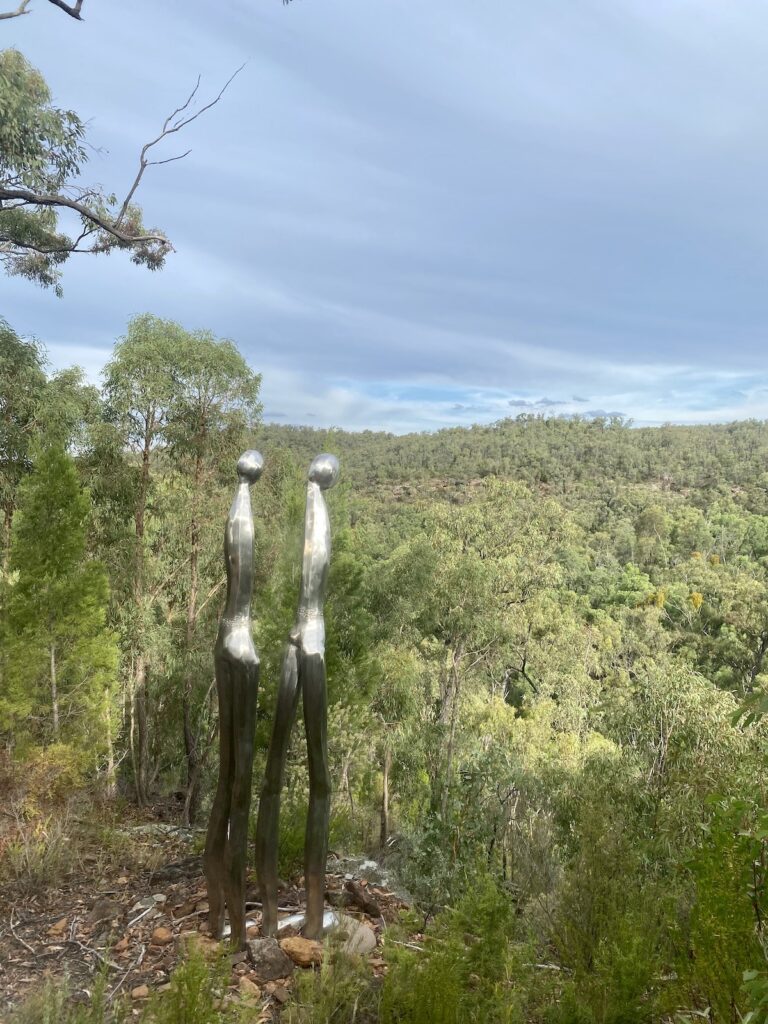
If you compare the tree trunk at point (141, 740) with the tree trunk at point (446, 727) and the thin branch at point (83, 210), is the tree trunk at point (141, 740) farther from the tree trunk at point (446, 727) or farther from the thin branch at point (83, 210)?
the thin branch at point (83, 210)

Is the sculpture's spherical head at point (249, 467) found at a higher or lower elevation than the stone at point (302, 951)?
higher

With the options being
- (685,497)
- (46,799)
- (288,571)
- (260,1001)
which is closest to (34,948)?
(260,1001)

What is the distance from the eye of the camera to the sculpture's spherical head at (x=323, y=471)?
10.4 feet

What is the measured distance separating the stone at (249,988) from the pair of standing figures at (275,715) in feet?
0.69

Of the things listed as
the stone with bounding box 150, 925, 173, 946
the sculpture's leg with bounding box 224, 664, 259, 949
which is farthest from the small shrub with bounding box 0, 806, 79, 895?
the sculpture's leg with bounding box 224, 664, 259, 949

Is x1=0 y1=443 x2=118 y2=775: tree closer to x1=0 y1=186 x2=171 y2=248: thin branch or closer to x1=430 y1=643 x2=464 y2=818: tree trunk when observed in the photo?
x1=0 y1=186 x2=171 y2=248: thin branch

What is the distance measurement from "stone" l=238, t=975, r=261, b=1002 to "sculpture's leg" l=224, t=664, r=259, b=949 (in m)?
0.21

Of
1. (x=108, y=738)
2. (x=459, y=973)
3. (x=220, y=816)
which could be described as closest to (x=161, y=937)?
(x=220, y=816)

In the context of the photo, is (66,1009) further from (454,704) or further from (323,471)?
(454,704)

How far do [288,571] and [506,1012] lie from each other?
5004 millimetres

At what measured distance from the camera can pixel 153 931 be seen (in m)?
3.36

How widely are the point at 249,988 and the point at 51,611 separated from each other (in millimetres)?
4182

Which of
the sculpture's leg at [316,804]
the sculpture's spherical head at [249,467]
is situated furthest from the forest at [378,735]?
the sculpture's spherical head at [249,467]

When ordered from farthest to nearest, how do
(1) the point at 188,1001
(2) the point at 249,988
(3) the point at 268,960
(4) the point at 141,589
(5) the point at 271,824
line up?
1. (4) the point at 141,589
2. (5) the point at 271,824
3. (3) the point at 268,960
4. (2) the point at 249,988
5. (1) the point at 188,1001
